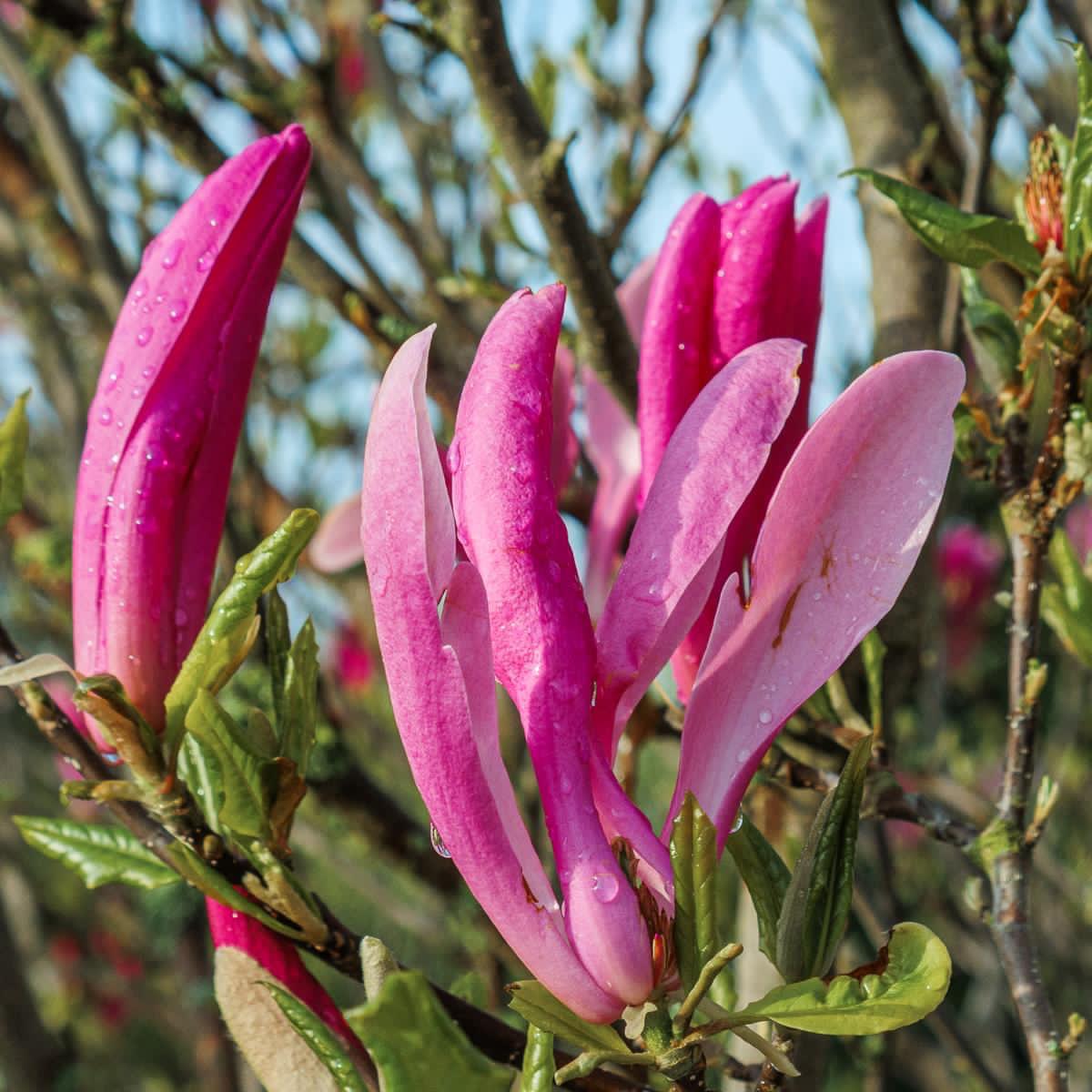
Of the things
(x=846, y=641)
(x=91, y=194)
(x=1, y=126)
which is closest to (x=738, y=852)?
(x=846, y=641)

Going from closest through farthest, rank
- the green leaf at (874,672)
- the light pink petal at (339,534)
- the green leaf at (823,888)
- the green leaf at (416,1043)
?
the green leaf at (416,1043)
the green leaf at (823,888)
the green leaf at (874,672)
the light pink petal at (339,534)

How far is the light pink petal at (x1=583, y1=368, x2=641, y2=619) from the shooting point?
777 mm

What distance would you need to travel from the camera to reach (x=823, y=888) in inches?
19.7

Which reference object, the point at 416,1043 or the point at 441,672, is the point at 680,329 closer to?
the point at 441,672

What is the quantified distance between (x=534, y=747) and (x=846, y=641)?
5.3 inches

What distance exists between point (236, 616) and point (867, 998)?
0.30m

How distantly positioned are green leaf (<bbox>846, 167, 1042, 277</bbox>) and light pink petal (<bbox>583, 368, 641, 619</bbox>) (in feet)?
0.75

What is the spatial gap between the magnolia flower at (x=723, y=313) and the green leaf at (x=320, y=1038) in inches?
9.4

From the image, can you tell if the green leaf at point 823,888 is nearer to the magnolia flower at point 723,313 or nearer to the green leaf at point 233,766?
the magnolia flower at point 723,313

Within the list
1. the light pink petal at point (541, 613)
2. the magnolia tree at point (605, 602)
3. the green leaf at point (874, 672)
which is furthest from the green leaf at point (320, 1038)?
the green leaf at point (874, 672)

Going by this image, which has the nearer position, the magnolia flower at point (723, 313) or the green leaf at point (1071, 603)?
the magnolia flower at point (723, 313)

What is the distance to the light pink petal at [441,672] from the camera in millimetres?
471

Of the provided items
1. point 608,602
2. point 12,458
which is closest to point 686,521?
point 608,602

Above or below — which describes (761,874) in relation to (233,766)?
below
